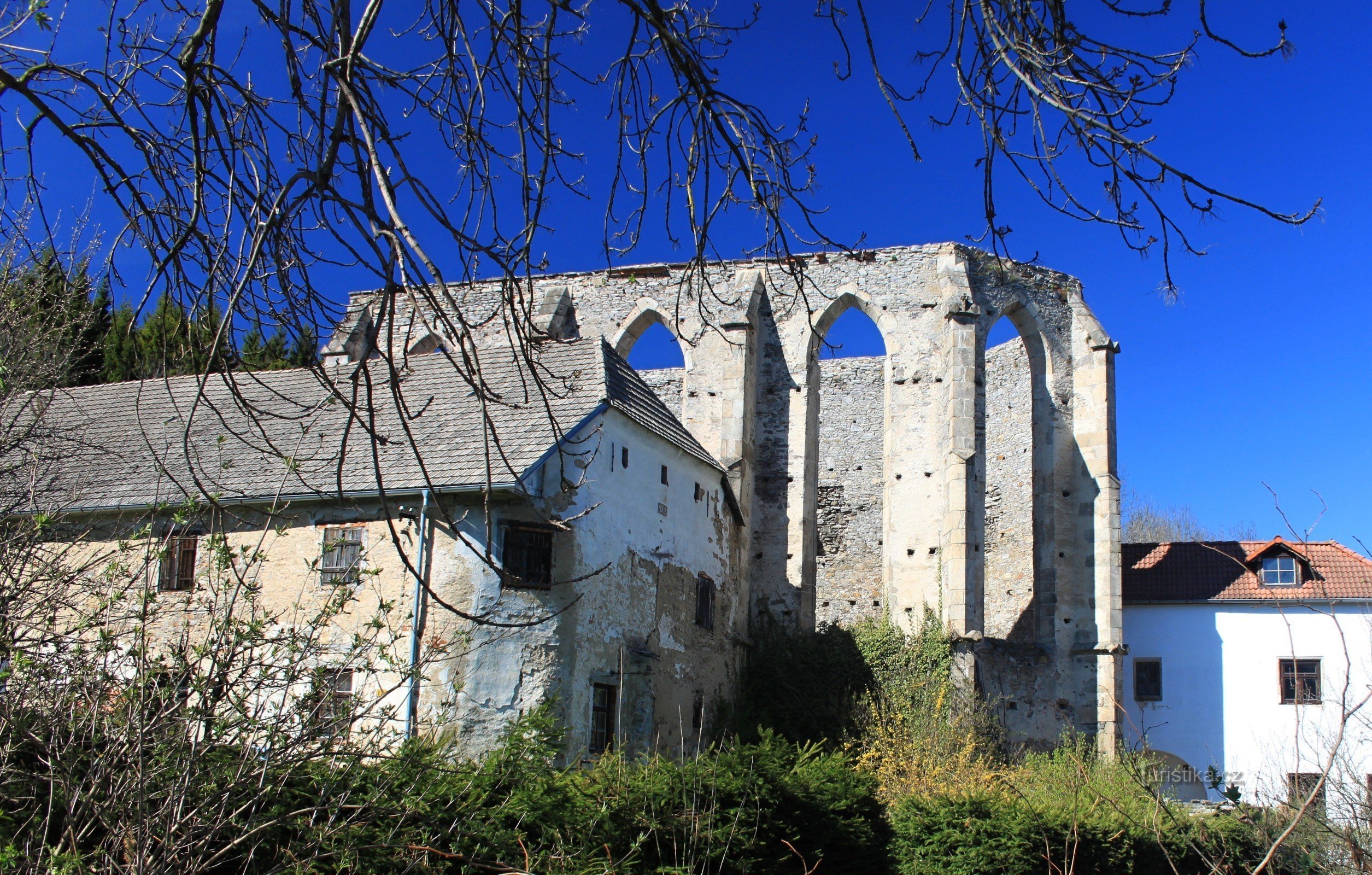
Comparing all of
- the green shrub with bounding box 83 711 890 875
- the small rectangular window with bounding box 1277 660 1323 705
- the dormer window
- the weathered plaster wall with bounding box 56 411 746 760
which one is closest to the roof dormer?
the dormer window

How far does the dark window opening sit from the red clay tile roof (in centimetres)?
2130

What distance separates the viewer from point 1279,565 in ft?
79.5

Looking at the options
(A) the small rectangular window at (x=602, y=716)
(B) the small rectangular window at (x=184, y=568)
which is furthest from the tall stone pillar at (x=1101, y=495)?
(B) the small rectangular window at (x=184, y=568)

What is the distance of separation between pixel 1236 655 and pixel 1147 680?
1.78 metres

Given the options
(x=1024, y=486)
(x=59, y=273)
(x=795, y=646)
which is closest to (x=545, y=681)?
(x=795, y=646)

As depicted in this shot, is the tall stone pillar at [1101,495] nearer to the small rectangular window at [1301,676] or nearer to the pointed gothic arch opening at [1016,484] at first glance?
the pointed gothic arch opening at [1016,484]

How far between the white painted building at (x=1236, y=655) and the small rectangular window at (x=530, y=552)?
13.5 metres

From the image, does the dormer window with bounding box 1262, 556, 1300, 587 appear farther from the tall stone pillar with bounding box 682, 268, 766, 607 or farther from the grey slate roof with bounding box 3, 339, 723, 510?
the grey slate roof with bounding box 3, 339, 723, 510

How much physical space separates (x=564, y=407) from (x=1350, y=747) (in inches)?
610

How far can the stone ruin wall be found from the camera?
2378 centimetres

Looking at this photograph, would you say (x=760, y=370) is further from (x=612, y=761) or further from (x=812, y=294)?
(x=612, y=761)

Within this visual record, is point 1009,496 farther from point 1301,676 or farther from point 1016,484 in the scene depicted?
point 1301,676

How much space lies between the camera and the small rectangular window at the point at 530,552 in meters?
14.1

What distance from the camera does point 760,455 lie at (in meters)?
22.9
